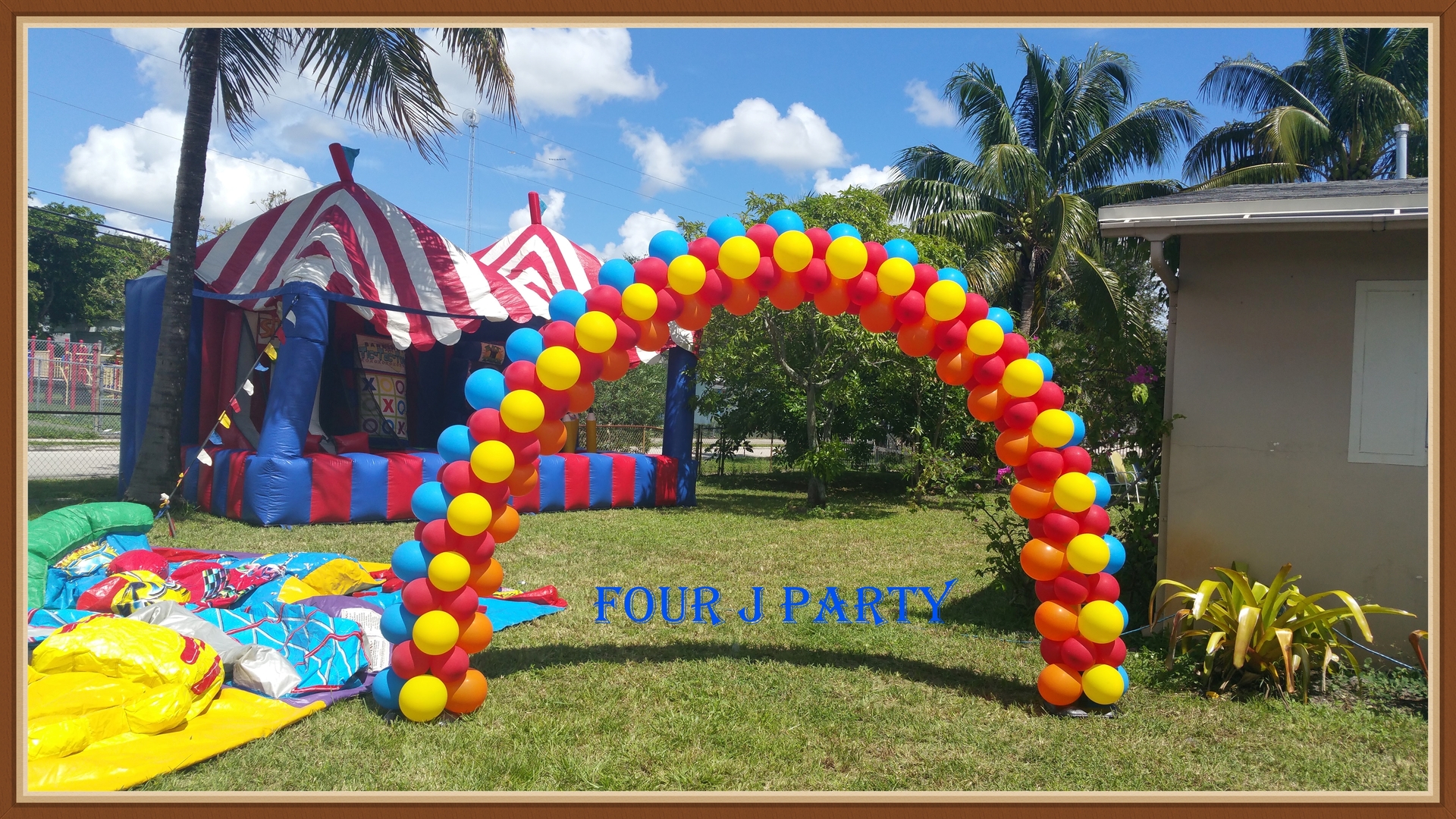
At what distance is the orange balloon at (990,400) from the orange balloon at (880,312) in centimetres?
64

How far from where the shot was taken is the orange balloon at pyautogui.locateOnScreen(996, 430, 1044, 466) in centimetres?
486

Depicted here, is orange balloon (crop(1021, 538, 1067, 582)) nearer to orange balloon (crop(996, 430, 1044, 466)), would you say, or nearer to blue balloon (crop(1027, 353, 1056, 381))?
orange balloon (crop(996, 430, 1044, 466))

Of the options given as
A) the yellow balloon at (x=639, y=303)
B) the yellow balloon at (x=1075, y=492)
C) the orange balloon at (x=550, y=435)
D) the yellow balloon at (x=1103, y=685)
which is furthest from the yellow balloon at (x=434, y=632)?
the yellow balloon at (x=1103, y=685)

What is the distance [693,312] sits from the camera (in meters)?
4.94

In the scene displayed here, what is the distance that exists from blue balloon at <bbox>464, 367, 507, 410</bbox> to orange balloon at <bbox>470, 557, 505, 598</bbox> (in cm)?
87

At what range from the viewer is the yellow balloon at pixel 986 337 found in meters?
4.84

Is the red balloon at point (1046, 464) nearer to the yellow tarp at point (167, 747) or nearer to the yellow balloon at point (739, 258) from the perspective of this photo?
the yellow balloon at point (739, 258)

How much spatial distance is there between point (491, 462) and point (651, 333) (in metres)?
1.16

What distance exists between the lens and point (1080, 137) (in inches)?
775

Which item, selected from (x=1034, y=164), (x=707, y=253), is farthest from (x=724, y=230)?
(x=1034, y=164)

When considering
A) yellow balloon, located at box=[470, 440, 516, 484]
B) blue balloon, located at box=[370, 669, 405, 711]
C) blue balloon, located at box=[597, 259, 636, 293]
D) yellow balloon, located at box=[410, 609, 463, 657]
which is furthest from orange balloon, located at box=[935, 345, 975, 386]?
blue balloon, located at box=[370, 669, 405, 711]

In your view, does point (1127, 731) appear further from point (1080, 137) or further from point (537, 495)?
point (1080, 137)

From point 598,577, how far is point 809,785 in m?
4.35

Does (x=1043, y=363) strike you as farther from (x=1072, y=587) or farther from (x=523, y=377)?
(x=523, y=377)
